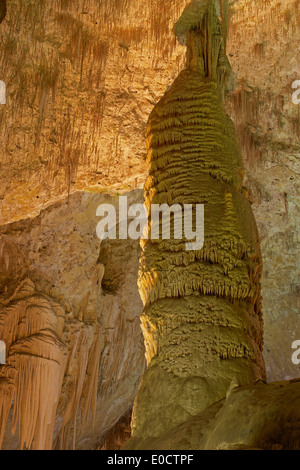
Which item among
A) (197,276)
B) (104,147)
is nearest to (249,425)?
(197,276)

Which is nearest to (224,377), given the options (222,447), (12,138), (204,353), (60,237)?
(204,353)

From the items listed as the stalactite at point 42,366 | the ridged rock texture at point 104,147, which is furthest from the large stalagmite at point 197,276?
the stalactite at point 42,366

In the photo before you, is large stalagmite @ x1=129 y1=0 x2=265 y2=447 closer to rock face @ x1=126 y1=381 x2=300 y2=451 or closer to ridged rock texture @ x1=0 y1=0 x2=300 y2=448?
rock face @ x1=126 y1=381 x2=300 y2=451

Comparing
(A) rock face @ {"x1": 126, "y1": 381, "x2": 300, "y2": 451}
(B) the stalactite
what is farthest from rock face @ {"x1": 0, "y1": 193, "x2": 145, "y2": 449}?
(A) rock face @ {"x1": 126, "y1": 381, "x2": 300, "y2": 451}

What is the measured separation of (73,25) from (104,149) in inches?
58.0

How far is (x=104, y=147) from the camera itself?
6953 mm

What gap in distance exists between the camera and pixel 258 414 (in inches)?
91.8

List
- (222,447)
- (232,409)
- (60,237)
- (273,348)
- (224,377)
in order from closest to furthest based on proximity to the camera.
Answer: (222,447), (232,409), (224,377), (60,237), (273,348)

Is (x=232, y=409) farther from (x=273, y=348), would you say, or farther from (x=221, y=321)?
(x=273, y=348)

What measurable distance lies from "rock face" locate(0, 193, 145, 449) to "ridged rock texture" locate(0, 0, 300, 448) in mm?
22

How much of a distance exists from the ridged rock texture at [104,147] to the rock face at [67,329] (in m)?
0.02

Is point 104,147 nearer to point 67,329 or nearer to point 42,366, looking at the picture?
point 67,329

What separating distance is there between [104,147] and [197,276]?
12.3 feet

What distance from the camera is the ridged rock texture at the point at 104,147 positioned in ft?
20.8
